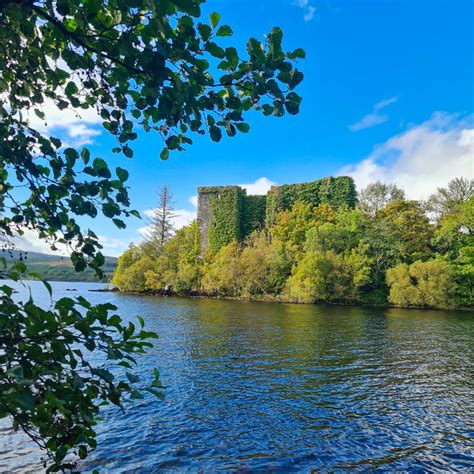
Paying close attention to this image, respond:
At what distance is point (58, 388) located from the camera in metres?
2.17

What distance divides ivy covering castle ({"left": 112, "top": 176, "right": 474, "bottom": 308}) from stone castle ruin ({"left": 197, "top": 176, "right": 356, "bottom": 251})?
0.20m

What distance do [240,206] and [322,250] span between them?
2542 cm

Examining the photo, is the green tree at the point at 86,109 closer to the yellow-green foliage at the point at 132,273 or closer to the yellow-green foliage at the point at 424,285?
the yellow-green foliage at the point at 424,285

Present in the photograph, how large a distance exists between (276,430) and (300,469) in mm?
1604

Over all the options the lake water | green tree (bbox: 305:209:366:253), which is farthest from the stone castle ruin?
the lake water

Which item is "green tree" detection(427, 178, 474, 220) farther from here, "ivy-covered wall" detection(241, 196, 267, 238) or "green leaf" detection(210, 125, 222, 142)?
"green leaf" detection(210, 125, 222, 142)

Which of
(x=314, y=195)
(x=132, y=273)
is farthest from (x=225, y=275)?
(x=314, y=195)

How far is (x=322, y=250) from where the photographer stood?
156 feet

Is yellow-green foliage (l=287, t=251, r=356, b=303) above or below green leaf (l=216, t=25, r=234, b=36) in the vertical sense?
below

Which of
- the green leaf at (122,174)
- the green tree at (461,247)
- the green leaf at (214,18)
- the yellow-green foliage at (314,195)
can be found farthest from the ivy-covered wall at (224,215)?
the green leaf at (214,18)

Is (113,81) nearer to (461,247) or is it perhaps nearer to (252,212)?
(461,247)

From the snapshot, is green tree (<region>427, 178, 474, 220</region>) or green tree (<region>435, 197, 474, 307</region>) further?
green tree (<region>427, 178, 474, 220</region>)

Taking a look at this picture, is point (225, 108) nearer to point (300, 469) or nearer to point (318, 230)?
point (300, 469)

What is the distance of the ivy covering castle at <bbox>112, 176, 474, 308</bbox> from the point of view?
41.8 meters
